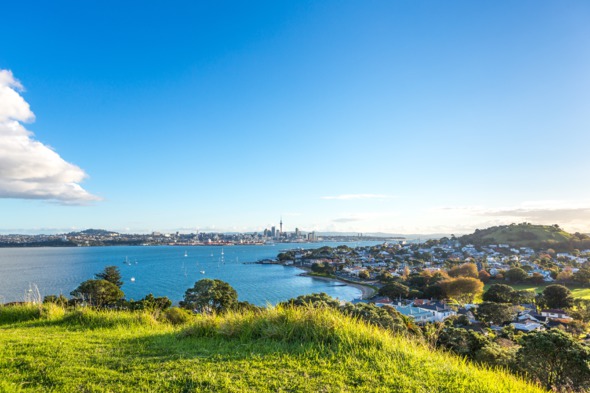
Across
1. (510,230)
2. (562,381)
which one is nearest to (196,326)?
(562,381)

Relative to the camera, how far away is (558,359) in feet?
38.1

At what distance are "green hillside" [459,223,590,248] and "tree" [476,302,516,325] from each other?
305ft

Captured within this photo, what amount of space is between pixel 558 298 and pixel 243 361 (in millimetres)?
44812

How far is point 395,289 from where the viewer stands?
46062 millimetres

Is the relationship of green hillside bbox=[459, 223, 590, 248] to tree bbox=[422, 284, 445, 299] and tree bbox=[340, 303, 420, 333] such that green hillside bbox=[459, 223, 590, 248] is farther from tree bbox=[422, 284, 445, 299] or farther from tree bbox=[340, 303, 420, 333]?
tree bbox=[340, 303, 420, 333]

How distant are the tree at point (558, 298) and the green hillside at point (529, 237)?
81019 millimetres

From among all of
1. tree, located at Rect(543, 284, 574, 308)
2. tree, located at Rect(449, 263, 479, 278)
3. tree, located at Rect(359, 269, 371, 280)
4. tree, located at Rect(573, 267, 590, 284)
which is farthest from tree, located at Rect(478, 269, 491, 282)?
tree, located at Rect(543, 284, 574, 308)

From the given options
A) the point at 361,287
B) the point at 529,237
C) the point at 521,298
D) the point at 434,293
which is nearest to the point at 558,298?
the point at 521,298

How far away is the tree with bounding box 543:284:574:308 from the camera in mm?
35750

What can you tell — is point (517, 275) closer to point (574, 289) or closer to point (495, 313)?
point (574, 289)

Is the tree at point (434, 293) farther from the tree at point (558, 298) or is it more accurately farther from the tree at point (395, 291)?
the tree at point (558, 298)

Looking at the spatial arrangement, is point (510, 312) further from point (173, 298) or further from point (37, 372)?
point (173, 298)

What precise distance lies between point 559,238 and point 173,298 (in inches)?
4770

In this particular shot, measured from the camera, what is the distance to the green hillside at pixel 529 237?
103 metres
